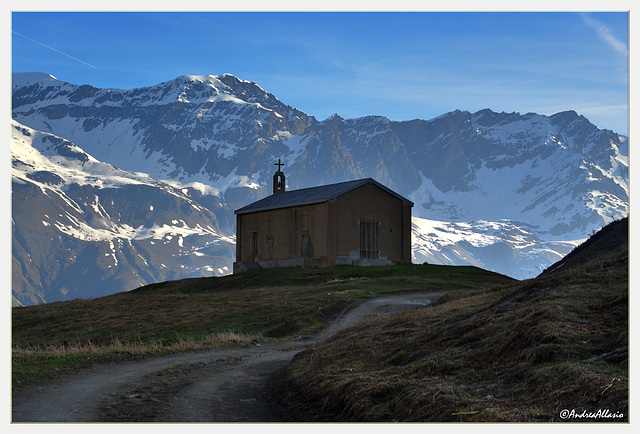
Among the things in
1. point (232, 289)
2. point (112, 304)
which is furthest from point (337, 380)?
point (232, 289)

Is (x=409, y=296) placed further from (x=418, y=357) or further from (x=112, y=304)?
(x=418, y=357)

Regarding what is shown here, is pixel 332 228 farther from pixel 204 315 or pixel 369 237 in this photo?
pixel 204 315

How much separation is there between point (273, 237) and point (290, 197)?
3.56 m

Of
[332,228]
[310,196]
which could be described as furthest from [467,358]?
[310,196]

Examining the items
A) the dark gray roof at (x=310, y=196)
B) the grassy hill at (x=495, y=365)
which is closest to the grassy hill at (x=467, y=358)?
the grassy hill at (x=495, y=365)

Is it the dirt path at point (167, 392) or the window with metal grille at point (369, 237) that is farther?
the window with metal grille at point (369, 237)

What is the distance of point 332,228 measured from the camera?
5562cm

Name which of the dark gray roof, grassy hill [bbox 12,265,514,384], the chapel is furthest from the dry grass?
the dark gray roof

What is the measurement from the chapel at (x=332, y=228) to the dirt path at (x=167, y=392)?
103 ft

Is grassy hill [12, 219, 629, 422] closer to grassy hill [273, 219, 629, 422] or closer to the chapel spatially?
grassy hill [273, 219, 629, 422]

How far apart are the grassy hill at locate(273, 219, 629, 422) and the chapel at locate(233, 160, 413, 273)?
35319 millimetres

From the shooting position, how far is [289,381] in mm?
17781

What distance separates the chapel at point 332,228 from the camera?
5588 centimetres

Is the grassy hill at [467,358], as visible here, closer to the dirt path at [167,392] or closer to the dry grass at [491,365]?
the dry grass at [491,365]
